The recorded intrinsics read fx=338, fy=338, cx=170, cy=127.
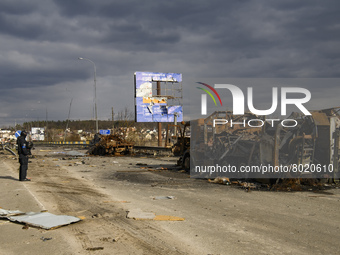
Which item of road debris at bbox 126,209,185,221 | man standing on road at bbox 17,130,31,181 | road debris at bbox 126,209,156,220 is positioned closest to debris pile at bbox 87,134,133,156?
man standing on road at bbox 17,130,31,181

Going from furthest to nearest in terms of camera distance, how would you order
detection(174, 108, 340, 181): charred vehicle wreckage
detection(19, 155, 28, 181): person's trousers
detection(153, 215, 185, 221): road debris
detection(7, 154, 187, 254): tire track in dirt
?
detection(19, 155, 28, 181): person's trousers, detection(174, 108, 340, 181): charred vehicle wreckage, detection(153, 215, 185, 221): road debris, detection(7, 154, 187, 254): tire track in dirt

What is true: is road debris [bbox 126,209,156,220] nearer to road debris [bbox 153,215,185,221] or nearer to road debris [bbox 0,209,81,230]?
road debris [bbox 153,215,185,221]

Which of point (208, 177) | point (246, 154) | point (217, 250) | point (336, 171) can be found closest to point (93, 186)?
point (208, 177)

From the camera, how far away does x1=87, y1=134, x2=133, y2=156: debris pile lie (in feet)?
96.7

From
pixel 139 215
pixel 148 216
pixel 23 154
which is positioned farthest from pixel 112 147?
pixel 148 216

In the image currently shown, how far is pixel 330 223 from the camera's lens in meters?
6.87

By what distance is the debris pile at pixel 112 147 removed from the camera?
29.5 m

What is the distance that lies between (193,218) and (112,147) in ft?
75.4

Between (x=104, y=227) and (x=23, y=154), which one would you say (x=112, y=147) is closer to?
(x=23, y=154)

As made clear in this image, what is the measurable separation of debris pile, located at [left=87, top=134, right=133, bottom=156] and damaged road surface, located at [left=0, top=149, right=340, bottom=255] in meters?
17.3

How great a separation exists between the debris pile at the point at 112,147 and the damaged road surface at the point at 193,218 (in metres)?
17.3

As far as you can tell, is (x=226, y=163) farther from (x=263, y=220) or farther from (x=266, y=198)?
(x=263, y=220)

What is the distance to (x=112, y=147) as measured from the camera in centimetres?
2953

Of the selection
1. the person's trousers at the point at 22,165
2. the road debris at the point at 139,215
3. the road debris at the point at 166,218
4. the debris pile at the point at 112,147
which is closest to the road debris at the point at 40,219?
the road debris at the point at 139,215
